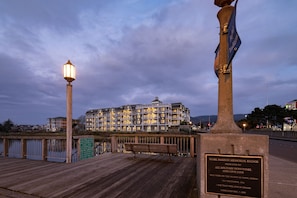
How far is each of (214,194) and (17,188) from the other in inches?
190

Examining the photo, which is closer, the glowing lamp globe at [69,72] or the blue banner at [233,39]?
the blue banner at [233,39]

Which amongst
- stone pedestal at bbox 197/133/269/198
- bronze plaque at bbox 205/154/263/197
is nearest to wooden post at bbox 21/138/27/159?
stone pedestal at bbox 197/133/269/198

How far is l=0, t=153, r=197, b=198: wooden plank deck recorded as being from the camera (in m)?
4.29

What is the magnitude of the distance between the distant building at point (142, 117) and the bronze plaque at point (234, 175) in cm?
8185

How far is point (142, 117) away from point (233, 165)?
9640 centimetres

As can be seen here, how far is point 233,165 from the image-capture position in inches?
122

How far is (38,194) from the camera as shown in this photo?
4.19 metres

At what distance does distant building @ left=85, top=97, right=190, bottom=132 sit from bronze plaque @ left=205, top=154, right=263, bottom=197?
269 ft

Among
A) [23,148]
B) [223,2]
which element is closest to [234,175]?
[223,2]

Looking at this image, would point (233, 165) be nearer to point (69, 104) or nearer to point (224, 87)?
point (224, 87)

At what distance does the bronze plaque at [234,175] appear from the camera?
118 inches

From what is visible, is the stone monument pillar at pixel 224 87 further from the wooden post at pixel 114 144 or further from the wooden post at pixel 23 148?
the wooden post at pixel 23 148

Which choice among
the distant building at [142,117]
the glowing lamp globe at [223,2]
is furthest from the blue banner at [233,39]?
the distant building at [142,117]

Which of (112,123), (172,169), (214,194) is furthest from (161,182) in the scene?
(112,123)
